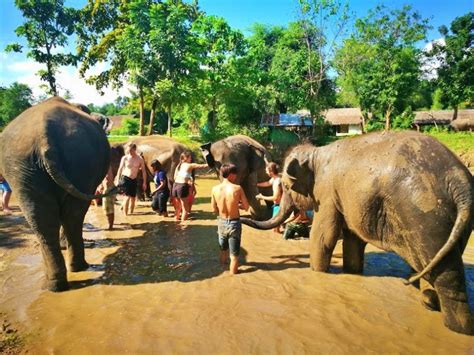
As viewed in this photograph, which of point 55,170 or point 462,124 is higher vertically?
point 462,124

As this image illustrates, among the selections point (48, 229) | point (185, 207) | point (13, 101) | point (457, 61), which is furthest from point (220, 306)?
point (13, 101)

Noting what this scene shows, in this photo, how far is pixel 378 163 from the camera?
13.8ft

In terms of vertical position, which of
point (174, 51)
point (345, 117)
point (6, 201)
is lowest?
point (6, 201)

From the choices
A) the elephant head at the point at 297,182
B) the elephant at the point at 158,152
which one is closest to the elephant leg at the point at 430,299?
the elephant head at the point at 297,182

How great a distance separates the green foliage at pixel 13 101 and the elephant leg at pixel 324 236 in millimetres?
52617

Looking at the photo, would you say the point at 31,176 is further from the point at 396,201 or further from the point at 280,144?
the point at 280,144

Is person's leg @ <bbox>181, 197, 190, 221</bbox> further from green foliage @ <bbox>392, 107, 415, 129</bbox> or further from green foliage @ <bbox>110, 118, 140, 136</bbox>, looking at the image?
green foliage @ <bbox>110, 118, 140, 136</bbox>

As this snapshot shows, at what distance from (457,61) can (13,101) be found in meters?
52.9

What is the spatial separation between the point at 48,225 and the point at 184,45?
16.1 m

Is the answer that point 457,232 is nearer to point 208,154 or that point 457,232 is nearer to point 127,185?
point 208,154

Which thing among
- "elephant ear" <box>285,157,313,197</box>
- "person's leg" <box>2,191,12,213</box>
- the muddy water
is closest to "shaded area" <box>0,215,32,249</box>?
"person's leg" <box>2,191,12,213</box>

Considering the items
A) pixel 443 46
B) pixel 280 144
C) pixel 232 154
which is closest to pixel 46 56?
pixel 280 144

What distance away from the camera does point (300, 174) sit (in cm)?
567

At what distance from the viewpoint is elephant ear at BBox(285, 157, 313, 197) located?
5621mm
